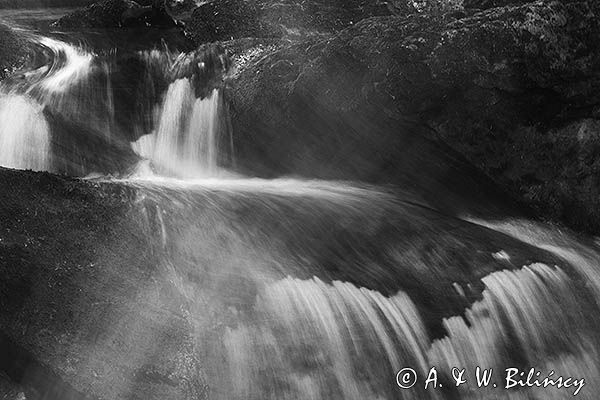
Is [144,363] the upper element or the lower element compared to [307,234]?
lower

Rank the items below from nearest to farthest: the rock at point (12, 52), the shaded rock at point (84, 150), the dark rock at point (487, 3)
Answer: the shaded rock at point (84, 150)
the dark rock at point (487, 3)
the rock at point (12, 52)

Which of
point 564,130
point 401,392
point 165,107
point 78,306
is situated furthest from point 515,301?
point 165,107

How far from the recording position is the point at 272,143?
25.3 ft

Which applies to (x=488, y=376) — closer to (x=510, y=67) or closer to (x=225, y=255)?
(x=225, y=255)

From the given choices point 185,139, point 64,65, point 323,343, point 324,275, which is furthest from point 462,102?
point 64,65

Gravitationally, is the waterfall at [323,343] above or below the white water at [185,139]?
below

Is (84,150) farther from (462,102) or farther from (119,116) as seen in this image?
(462,102)

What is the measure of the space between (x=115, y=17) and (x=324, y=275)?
856 centimetres

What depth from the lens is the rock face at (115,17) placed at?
38.6 ft

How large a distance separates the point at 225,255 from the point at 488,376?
238 cm

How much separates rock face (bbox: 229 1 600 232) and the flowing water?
473mm

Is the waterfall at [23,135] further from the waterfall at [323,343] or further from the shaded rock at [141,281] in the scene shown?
the waterfall at [323,343]

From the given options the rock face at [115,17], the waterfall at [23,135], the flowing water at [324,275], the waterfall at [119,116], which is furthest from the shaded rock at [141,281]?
the rock face at [115,17]

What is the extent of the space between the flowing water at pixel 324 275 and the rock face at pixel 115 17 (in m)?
4.00
